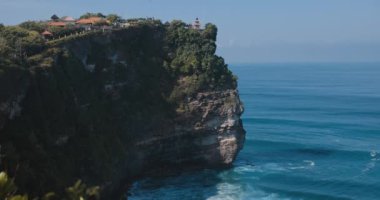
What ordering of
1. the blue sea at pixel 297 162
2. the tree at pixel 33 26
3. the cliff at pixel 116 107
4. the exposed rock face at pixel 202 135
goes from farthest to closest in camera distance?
the exposed rock face at pixel 202 135 < the tree at pixel 33 26 < the blue sea at pixel 297 162 < the cliff at pixel 116 107

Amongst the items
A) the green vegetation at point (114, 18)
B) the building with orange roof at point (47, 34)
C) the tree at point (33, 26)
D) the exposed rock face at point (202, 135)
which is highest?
the green vegetation at point (114, 18)

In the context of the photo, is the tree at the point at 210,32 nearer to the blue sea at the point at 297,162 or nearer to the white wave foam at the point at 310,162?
the blue sea at the point at 297,162

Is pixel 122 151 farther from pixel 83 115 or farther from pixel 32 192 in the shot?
pixel 32 192

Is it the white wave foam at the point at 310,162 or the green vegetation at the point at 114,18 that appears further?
the green vegetation at the point at 114,18

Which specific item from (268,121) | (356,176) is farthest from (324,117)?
(356,176)

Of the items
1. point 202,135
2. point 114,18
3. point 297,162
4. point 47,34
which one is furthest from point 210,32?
point 47,34

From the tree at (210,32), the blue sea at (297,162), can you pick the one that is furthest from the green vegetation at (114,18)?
the blue sea at (297,162)

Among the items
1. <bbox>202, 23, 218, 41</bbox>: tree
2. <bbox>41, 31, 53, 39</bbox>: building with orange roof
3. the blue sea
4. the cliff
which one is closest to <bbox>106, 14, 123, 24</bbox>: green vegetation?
the cliff

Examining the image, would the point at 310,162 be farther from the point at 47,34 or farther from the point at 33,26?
the point at 33,26
